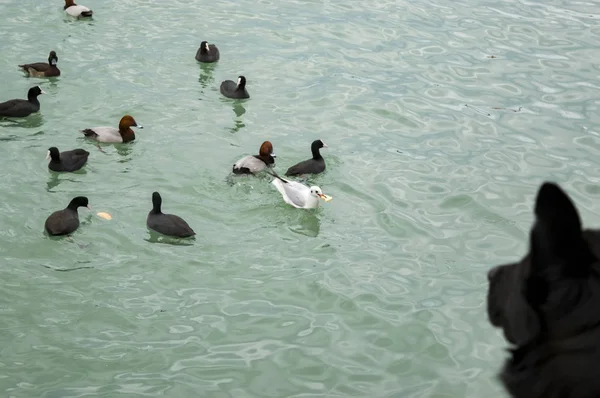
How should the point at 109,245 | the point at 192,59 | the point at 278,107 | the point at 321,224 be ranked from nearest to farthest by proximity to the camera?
1. the point at 109,245
2. the point at 321,224
3. the point at 278,107
4. the point at 192,59

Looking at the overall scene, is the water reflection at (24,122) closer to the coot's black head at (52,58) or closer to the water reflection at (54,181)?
the coot's black head at (52,58)

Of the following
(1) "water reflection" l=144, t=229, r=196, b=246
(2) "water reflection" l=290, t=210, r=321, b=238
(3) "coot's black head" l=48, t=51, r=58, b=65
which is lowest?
(2) "water reflection" l=290, t=210, r=321, b=238

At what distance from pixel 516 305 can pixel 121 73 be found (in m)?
15.0

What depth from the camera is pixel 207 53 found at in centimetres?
1595

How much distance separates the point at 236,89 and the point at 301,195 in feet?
12.9

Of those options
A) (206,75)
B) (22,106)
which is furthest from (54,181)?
(206,75)

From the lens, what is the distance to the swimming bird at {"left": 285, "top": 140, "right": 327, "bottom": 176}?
1226cm

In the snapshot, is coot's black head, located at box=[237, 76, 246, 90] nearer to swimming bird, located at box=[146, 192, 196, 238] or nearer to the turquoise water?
the turquoise water

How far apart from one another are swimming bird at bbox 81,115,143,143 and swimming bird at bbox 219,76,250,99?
→ 221 centimetres

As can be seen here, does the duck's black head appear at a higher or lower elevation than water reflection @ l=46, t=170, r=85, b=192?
higher

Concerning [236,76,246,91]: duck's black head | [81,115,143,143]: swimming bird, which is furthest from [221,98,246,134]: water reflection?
[81,115,143,143]: swimming bird

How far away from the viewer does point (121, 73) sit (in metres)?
15.6

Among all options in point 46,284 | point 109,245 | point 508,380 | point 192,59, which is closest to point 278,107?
point 192,59

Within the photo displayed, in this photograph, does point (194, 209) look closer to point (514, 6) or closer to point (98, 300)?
point (98, 300)
